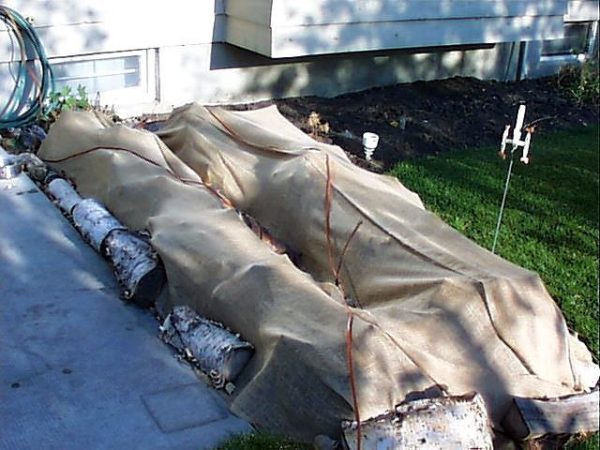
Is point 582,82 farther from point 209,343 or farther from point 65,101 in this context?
point 209,343

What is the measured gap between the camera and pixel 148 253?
4.26m

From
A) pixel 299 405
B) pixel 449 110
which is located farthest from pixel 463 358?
pixel 449 110

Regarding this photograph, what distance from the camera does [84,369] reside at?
3.59m

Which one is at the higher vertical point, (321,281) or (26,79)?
(26,79)

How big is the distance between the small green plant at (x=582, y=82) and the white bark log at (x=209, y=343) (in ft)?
21.8

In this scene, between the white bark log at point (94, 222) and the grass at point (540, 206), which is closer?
the white bark log at point (94, 222)

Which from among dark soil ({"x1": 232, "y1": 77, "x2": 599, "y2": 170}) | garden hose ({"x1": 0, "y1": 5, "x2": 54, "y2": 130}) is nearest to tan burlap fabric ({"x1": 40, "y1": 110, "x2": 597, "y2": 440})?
garden hose ({"x1": 0, "y1": 5, "x2": 54, "y2": 130})

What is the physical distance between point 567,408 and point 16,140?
14.8 feet

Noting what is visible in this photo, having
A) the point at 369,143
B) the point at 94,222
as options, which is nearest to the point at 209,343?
the point at 94,222

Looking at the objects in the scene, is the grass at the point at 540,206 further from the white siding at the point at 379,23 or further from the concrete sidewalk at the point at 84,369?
the concrete sidewalk at the point at 84,369

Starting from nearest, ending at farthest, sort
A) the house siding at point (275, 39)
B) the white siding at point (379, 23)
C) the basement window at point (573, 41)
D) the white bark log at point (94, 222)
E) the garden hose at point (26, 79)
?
the white bark log at point (94, 222)
the garden hose at point (26, 79)
the house siding at point (275, 39)
the white siding at point (379, 23)
the basement window at point (573, 41)

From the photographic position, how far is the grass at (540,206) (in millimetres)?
5102

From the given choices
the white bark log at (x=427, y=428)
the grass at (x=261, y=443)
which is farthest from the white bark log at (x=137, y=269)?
the white bark log at (x=427, y=428)

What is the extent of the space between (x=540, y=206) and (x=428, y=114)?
7.14 feet
